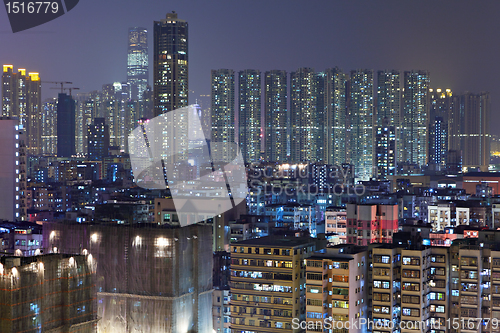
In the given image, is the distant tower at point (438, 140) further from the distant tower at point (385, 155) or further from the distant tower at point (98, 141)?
the distant tower at point (98, 141)

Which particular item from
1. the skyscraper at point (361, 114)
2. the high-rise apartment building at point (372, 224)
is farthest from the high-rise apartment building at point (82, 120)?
the high-rise apartment building at point (372, 224)

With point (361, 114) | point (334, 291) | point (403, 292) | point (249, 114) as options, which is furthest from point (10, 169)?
point (361, 114)

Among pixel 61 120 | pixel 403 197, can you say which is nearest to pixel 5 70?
pixel 61 120

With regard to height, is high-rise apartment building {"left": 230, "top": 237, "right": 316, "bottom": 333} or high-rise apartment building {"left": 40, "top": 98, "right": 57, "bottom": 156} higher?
high-rise apartment building {"left": 40, "top": 98, "right": 57, "bottom": 156}

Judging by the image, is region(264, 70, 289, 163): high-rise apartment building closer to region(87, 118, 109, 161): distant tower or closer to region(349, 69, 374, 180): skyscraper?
region(349, 69, 374, 180): skyscraper

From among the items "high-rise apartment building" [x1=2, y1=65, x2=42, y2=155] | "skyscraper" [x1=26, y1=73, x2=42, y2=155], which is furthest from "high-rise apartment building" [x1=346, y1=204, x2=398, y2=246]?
"skyscraper" [x1=26, y1=73, x2=42, y2=155]

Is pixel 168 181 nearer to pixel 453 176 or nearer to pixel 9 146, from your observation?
pixel 9 146

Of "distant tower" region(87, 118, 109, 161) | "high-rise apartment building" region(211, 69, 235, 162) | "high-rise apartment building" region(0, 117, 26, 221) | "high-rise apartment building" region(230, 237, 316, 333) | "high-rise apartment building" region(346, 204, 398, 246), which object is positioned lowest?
"high-rise apartment building" region(230, 237, 316, 333)

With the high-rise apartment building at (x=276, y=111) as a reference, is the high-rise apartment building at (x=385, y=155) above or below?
below
